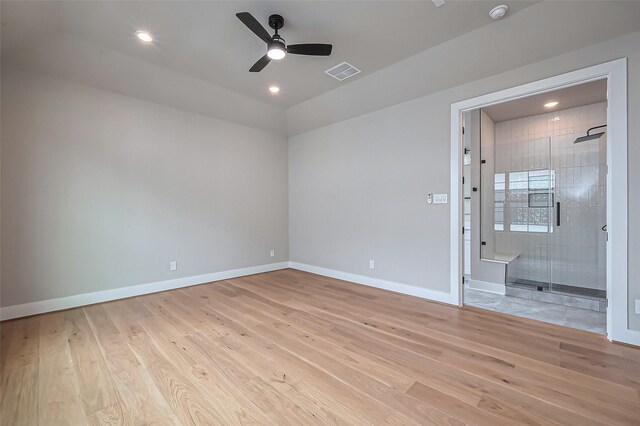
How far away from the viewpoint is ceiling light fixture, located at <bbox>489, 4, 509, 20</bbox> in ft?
7.58

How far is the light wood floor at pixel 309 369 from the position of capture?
5.11ft

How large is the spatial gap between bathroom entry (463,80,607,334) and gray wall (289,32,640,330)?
1210 millimetres

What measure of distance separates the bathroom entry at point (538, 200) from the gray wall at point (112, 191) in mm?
3928

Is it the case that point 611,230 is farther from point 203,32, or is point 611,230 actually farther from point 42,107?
point 42,107

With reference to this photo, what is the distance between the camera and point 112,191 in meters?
Answer: 3.57

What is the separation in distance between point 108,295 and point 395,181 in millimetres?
4215

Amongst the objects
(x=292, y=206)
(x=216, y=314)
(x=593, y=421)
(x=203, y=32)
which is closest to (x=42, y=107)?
(x=203, y=32)

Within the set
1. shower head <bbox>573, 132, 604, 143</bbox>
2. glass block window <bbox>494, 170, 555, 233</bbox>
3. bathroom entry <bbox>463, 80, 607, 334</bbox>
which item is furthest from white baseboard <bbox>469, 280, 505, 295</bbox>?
shower head <bbox>573, 132, 604, 143</bbox>

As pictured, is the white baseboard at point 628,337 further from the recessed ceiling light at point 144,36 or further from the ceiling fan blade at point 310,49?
the recessed ceiling light at point 144,36

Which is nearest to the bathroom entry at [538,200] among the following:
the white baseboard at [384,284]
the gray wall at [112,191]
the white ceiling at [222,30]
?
the white baseboard at [384,284]

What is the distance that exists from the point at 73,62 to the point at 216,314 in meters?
3.28

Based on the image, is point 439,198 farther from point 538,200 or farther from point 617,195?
point 538,200

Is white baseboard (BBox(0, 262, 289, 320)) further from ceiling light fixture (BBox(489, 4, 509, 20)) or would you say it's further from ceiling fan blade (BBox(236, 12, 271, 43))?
ceiling light fixture (BBox(489, 4, 509, 20))

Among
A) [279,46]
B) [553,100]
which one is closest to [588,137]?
[553,100]
